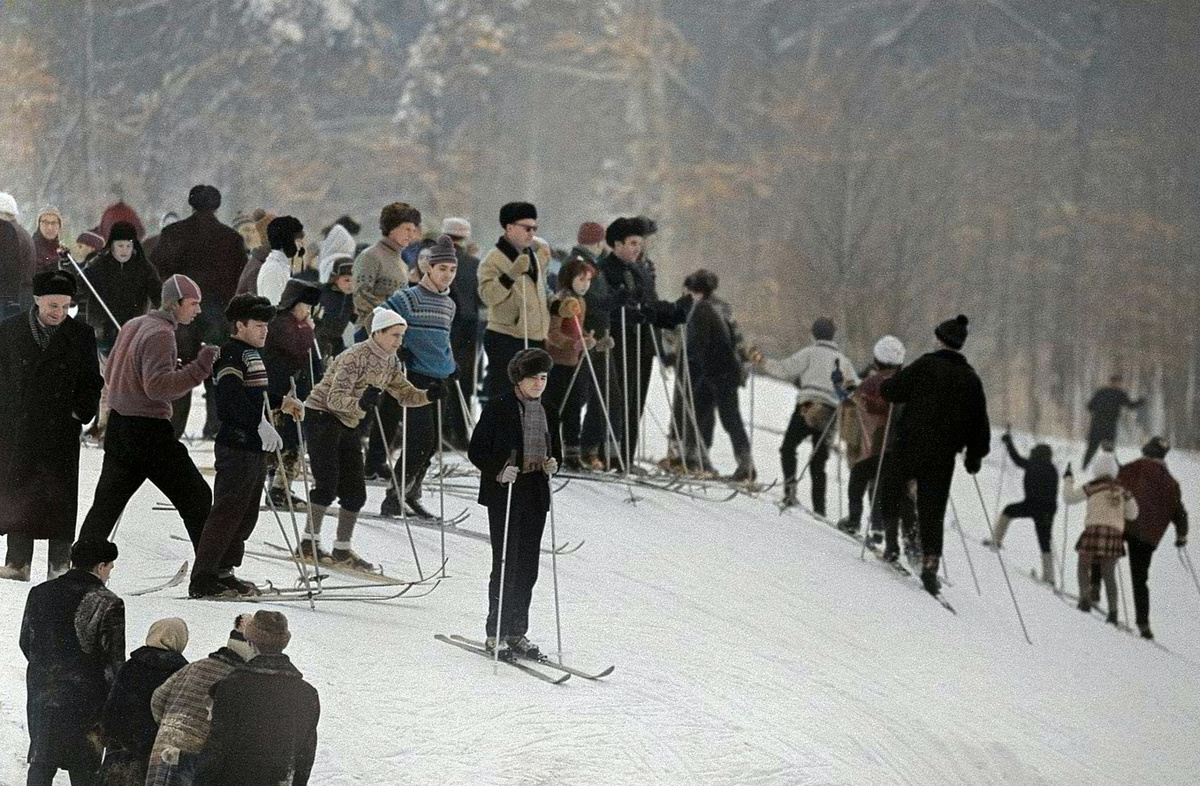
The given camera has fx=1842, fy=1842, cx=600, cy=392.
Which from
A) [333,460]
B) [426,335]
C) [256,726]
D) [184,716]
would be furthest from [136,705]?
[426,335]

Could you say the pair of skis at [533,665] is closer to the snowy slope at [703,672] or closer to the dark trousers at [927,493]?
the snowy slope at [703,672]

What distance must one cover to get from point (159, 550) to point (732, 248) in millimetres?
29562

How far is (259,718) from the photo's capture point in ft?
18.7

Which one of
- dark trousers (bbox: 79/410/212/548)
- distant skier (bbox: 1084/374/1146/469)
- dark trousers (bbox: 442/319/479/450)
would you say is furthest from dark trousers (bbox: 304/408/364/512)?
distant skier (bbox: 1084/374/1146/469)

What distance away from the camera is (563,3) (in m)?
38.9

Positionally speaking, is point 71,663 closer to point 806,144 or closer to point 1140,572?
point 1140,572

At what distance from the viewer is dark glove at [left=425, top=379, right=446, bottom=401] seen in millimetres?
8859

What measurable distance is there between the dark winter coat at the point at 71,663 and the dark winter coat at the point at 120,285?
3.91 meters

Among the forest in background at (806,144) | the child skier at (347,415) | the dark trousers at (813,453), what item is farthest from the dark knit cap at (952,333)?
the forest in background at (806,144)

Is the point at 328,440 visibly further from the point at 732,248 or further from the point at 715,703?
the point at 732,248

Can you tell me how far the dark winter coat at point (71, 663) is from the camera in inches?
233

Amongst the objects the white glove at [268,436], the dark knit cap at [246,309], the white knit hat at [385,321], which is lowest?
the white glove at [268,436]

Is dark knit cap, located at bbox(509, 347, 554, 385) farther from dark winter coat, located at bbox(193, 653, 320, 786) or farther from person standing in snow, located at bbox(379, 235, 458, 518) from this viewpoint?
dark winter coat, located at bbox(193, 653, 320, 786)

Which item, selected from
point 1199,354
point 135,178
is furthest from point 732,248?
→ point 135,178
